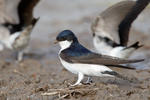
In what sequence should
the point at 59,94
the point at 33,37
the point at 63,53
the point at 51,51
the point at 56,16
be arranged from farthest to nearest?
the point at 56,16, the point at 33,37, the point at 51,51, the point at 63,53, the point at 59,94

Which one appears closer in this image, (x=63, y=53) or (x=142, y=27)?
(x=63, y=53)

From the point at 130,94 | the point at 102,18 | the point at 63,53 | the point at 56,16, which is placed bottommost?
the point at 130,94

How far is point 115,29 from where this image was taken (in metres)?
7.56

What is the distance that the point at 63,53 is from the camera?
511 cm

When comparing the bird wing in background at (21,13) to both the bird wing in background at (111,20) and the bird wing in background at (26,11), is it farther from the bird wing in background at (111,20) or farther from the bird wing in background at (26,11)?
the bird wing in background at (111,20)

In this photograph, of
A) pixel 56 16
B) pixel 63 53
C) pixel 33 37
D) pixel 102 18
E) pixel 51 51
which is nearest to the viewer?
pixel 63 53

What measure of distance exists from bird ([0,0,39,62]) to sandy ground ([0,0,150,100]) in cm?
30

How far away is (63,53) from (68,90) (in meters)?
0.58

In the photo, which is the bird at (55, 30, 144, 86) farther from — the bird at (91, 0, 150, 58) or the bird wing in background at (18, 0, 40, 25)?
the bird wing in background at (18, 0, 40, 25)

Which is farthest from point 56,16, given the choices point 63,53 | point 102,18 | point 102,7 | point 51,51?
point 63,53

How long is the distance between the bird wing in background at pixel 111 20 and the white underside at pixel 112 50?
0.48ft

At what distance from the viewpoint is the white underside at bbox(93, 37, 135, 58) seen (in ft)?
24.0

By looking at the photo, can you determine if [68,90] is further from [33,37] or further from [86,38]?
[33,37]

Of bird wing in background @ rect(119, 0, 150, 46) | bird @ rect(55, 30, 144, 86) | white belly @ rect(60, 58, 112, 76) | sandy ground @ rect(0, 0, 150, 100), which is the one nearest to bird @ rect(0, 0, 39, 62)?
sandy ground @ rect(0, 0, 150, 100)
